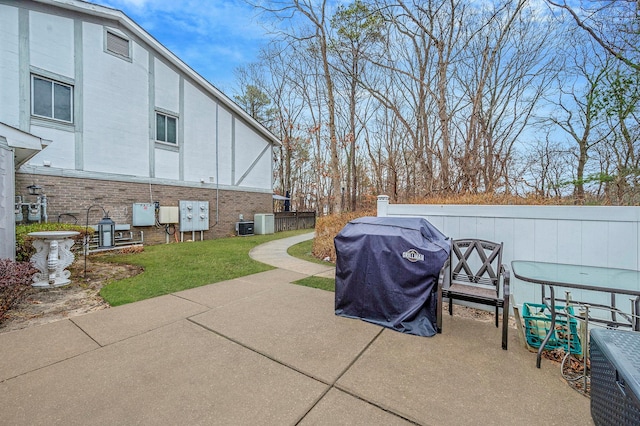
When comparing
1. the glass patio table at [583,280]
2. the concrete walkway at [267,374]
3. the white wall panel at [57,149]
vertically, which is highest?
the white wall panel at [57,149]

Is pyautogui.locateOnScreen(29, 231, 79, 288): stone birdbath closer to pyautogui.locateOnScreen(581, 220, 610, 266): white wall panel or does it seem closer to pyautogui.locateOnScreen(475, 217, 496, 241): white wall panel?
pyautogui.locateOnScreen(475, 217, 496, 241): white wall panel

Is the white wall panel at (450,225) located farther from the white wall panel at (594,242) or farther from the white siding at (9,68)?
the white siding at (9,68)

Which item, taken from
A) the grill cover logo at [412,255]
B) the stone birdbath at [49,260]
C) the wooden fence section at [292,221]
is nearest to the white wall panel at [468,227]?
the grill cover logo at [412,255]

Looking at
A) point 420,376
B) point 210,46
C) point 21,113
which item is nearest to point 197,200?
point 21,113

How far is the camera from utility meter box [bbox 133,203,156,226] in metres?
9.85

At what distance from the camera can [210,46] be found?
11781mm

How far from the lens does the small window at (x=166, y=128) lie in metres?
10.7

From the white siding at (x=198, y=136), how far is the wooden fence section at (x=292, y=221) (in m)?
4.96

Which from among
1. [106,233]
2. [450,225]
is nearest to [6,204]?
[106,233]

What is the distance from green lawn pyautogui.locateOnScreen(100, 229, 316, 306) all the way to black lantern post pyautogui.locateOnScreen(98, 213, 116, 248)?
1.77ft

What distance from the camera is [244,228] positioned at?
13594 mm

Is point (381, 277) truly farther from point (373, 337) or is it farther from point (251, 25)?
point (251, 25)

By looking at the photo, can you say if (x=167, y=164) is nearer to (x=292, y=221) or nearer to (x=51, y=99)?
(x=51, y=99)

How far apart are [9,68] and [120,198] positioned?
429 cm
